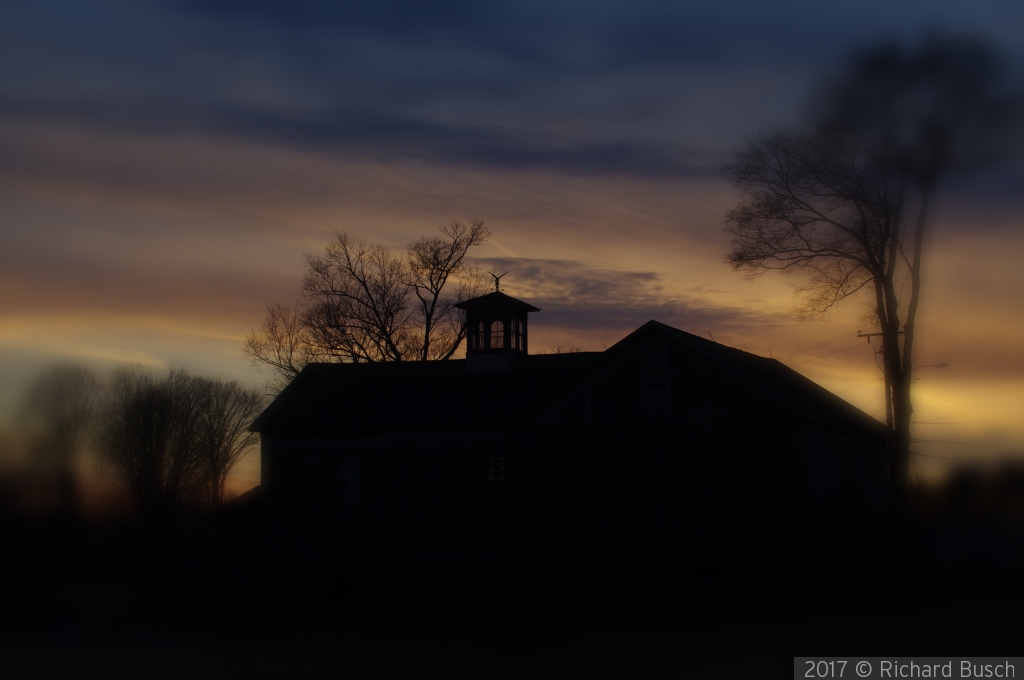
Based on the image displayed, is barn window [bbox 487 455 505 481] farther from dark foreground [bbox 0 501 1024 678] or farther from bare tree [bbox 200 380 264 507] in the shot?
bare tree [bbox 200 380 264 507]

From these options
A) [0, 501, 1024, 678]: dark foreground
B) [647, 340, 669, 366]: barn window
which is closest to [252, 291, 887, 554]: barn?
[647, 340, 669, 366]: barn window

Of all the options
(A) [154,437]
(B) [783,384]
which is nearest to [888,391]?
(B) [783,384]

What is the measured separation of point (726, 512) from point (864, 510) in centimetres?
461

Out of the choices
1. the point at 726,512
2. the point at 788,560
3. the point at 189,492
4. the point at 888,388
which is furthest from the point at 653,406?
the point at 189,492

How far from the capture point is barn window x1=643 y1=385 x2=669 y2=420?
3019cm

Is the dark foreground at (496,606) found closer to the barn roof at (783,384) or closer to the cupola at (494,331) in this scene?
the barn roof at (783,384)

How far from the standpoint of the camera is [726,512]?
2762cm

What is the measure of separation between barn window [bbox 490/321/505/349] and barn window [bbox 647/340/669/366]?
29.6 ft

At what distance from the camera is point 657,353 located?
30516mm

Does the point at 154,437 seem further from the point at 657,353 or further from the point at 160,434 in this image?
the point at 657,353

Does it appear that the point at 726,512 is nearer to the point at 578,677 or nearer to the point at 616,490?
the point at 616,490

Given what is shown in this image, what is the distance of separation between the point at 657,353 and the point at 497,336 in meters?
9.54

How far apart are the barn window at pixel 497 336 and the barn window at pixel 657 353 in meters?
9.01

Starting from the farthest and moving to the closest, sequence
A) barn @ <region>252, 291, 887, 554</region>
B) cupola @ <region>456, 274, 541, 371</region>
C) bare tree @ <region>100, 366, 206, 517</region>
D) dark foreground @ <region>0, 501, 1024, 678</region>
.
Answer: bare tree @ <region>100, 366, 206, 517</region>, cupola @ <region>456, 274, 541, 371</region>, barn @ <region>252, 291, 887, 554</region>, dark foreground @ <region>0, 501, 1024, 678</region>
